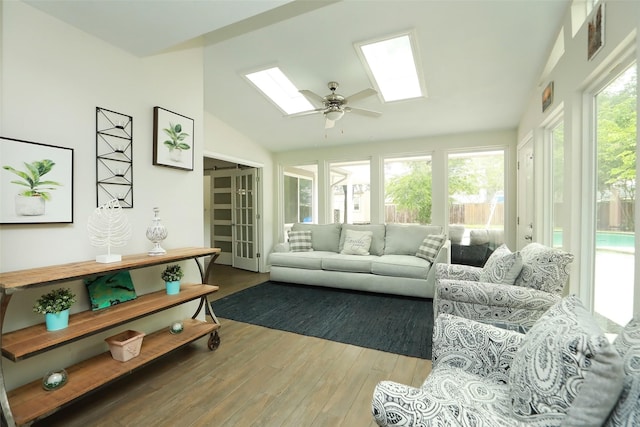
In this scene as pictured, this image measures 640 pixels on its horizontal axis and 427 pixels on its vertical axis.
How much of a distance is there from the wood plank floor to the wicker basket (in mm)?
224

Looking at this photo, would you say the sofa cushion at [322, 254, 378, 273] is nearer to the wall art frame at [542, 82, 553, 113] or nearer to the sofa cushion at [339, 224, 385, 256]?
the sofa cushion at [339, 224, 385, 256]

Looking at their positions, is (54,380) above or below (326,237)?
below

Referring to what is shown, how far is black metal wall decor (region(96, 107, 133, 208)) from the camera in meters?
2.03

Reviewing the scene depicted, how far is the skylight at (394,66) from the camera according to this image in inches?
117

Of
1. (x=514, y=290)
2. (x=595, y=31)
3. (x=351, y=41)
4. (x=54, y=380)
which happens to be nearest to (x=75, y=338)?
(x=54, y=380)

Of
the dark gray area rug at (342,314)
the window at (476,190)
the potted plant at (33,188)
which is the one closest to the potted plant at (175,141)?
the potted plant at (33,188)

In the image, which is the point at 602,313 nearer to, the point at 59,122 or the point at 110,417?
the point at 110,417

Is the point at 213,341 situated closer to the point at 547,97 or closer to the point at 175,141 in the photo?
the point at 175,141

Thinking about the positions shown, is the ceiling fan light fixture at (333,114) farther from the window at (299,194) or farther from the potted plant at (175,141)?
the window at (299,194)

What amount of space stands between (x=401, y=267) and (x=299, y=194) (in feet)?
9.66

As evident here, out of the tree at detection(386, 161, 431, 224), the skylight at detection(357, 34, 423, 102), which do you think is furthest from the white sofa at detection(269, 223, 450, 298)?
the skylight at detection(357, 34, 423, 102)

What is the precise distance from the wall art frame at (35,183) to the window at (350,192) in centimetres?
432

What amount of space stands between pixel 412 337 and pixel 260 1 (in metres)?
2.82

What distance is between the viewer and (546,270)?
2.00 meters
